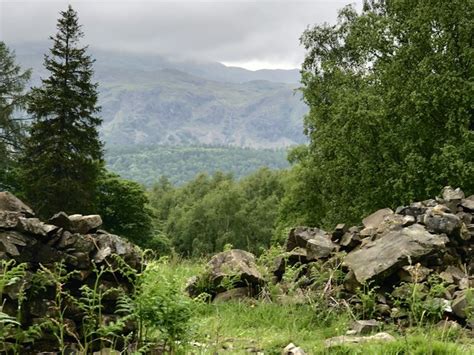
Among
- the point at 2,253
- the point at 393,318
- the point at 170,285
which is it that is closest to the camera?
the point at 170,285

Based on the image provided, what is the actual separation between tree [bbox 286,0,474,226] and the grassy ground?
46.7 ft

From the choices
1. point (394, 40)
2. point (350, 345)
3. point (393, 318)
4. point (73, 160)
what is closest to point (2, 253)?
point (350, 345)

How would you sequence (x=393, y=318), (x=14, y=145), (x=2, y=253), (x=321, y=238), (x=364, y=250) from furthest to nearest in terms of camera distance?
(x=14, y=145), (x=321, y=238), (x=364, y=250), (x=393, y=318), (x=2, y=253)

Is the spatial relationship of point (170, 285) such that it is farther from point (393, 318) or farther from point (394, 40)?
point (394, 40)

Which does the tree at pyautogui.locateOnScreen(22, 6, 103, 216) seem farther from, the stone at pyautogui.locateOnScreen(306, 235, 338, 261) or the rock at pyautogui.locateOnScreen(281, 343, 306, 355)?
the rock at pyautogui.locateOnScreen(281, 343, 306, 355)

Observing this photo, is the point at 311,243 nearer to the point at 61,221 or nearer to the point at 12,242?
the point at 61,221

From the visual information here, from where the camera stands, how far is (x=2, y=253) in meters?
6.91

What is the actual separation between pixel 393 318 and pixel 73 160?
34037mm

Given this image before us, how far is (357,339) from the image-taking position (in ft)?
24.4

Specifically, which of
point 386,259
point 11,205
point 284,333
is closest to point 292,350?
point 284,333

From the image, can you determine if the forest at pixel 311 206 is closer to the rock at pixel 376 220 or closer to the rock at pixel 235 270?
the rock at pixel 235 270

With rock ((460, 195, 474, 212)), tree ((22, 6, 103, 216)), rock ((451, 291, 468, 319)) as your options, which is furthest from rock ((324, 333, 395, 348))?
tree ((22, 6, 103, 216))

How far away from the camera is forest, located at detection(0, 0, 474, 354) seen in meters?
6.54

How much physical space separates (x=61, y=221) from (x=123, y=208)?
1645 inches
